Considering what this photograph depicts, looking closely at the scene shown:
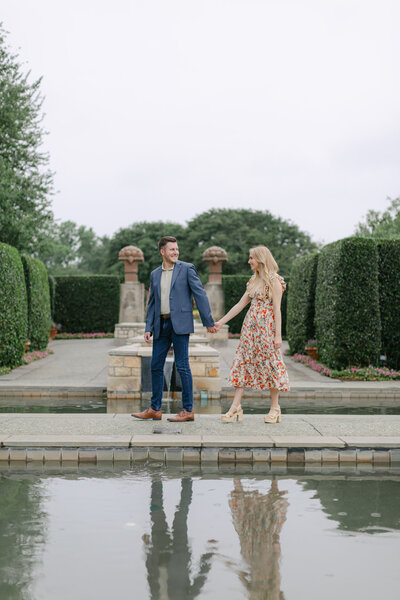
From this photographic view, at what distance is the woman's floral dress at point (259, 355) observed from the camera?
21.3 ft

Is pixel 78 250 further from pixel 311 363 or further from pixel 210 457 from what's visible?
pixel 210 457

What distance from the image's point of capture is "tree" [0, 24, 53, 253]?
19.8 meters

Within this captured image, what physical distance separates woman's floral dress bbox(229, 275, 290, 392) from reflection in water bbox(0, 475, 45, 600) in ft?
8.38

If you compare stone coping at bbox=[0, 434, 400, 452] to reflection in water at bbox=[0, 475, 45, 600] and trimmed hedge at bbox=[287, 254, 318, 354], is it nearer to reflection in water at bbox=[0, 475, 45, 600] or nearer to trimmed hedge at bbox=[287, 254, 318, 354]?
reflection in water at bbox=[0, 475, 45, 600]

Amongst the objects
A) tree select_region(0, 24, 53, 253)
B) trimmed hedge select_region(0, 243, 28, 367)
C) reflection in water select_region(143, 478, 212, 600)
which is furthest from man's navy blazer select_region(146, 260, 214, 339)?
tree select_region(0, 24, 53, 253)

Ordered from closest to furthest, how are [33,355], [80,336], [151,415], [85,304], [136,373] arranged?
[151,415] → [136,373] → [33,355] → [80,336] → [85,304]

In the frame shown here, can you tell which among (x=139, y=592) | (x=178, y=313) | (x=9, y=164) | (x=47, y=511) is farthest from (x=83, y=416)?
(x=9, y=164)

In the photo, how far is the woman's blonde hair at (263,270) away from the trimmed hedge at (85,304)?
66.8 ft

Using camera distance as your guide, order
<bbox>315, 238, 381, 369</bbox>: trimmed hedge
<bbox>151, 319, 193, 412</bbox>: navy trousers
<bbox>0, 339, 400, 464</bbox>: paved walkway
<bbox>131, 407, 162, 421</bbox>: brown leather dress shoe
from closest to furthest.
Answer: <bbox>0, 339, 400, 464</bbox>: paved walkway → <bbox>151, 319, 193, 412</bbox>: navy trousers → <bbox>131, 407, 162, 421</bbox>: brown leather dress shoe → <bbox>315, 238, 381, 369</bbox>: trimmed hedge

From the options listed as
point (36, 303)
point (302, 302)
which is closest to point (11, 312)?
point (36, 303)

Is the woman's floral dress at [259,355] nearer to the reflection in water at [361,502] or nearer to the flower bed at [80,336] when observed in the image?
the reflection in water at [361,502]

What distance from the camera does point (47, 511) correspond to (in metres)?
4.01

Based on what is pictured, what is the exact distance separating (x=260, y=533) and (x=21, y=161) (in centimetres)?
1956

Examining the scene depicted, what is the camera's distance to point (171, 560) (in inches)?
128
